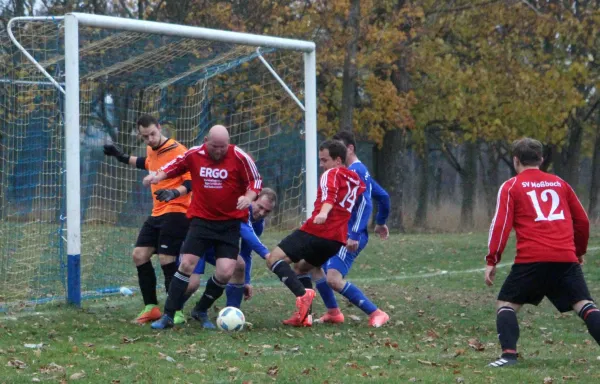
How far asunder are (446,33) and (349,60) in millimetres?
5341

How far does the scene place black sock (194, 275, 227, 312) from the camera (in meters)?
9.54

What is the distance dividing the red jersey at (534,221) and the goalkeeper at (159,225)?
340cm

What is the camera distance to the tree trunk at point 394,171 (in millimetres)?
27812

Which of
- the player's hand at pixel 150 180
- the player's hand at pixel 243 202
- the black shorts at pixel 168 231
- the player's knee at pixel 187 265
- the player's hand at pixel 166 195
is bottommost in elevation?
the player's knee at pixel 187 265

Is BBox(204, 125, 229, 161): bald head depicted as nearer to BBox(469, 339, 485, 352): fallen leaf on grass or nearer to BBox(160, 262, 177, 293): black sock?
BBox(160, 262, 177, 293): black sock

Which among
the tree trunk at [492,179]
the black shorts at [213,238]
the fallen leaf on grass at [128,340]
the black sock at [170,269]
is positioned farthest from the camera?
the tree trunk at [492,179]

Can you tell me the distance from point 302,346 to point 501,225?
2.10 metres

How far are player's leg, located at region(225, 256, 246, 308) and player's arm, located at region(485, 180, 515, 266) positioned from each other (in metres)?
3.25

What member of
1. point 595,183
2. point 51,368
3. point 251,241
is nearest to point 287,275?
point 251,241

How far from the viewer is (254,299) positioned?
465 inches

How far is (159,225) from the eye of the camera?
9891 mm

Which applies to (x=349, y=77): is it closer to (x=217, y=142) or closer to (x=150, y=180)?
(x=217, y=142)

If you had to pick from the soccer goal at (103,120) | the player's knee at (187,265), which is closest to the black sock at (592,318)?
the player's knee at (187,265)

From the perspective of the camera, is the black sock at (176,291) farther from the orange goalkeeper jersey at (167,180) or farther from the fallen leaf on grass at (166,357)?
the fallen leaf on grass at (166,357)
